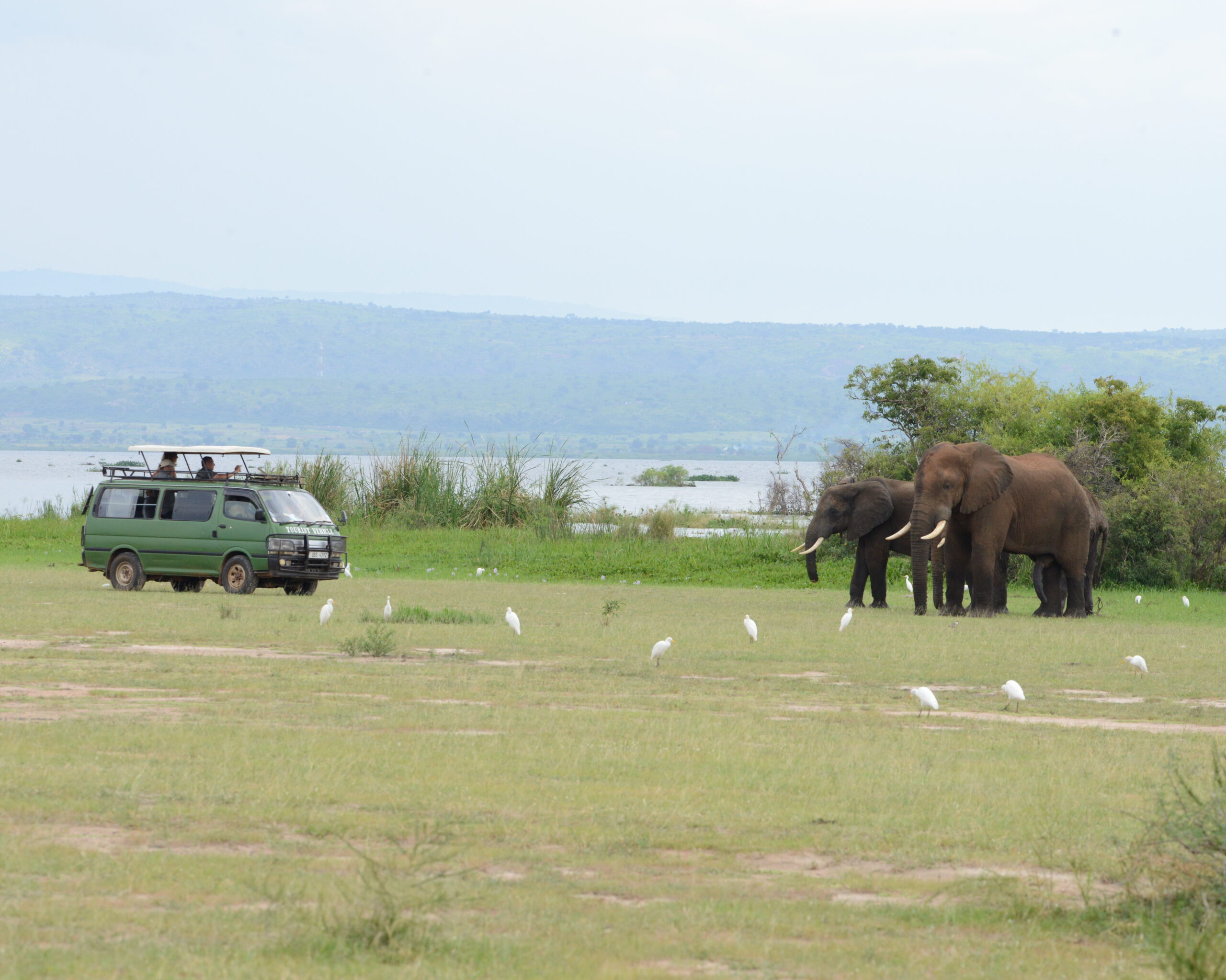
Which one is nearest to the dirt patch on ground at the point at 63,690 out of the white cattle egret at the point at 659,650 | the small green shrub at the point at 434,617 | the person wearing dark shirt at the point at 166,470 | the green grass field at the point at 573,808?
the green grass field at the point at 573,808

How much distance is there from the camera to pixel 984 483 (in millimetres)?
24125

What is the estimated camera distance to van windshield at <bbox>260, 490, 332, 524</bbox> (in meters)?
25.3

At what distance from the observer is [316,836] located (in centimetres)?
785

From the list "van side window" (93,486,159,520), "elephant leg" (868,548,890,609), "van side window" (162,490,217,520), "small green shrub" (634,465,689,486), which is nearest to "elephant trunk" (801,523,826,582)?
"elephant leg" (868,548,890,609)

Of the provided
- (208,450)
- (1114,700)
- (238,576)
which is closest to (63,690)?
(1114,700)

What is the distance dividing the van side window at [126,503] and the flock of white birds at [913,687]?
5.36 m

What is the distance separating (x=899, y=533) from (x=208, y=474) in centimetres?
1091

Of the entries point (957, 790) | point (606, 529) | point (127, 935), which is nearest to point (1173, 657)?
point (957, 790)

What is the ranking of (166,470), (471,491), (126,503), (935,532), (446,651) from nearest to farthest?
(446,651)
(935,532)
(126,503)
(166,470)
(471,491)

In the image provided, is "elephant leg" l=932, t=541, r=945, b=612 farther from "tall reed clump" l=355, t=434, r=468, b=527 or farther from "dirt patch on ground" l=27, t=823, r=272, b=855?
"dirt patch on ground" l=27, t=823, r=272, b=855

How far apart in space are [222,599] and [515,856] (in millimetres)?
17519

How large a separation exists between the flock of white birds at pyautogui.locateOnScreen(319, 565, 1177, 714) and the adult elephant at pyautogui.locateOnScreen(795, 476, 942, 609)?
1579 millimetres

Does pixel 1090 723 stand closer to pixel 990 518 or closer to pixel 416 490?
pixel 990 518

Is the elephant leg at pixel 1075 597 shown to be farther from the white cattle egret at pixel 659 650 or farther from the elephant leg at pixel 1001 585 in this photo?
the white cattle egret at pixel 659 650
